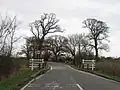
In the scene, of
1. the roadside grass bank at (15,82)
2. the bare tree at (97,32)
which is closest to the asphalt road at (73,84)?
the roadside grass bank at (15,82)

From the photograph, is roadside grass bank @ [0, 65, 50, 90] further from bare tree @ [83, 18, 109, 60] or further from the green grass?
bare tree @ [83, 18, 109, 60]

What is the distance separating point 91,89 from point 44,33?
216ft

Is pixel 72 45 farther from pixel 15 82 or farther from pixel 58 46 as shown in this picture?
pixel 15 82

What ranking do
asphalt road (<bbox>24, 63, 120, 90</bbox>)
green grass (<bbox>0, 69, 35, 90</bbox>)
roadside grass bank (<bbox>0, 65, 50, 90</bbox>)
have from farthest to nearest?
asphalt road (<bbox>24, 63, 120, 90</bbox>) → roadside grass bank (<bbox>0, 65, 50, 90</bbox>) → green grass (<bbox>0, 69, 35, 90</bbox>)

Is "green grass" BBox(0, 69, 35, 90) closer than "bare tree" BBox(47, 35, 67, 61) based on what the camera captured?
Yes

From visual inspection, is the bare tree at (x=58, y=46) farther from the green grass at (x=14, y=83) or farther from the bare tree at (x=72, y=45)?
the green grass at (x=14, y=83)

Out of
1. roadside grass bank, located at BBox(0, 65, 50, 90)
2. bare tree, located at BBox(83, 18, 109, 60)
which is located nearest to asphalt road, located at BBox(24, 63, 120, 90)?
roadside grass bank, located at BBox(0, 65, 50, 90)

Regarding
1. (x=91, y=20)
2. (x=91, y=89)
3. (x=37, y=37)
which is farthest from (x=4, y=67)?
(x=91, y=20)

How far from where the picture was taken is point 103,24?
271ft

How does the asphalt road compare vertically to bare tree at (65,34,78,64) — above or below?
below

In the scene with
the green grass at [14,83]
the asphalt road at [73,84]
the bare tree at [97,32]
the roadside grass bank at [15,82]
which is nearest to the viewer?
the green grass at [14,83]

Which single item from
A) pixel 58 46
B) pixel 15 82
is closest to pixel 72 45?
pixel 58 46

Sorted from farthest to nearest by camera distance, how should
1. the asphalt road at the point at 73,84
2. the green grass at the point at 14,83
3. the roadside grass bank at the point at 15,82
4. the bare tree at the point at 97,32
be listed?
the bare tree at the point at 97,32 < the asphalt road at the point at 73,84 < the roadside grass bank at the point at 15,82 < the green grass at the point at 14,83

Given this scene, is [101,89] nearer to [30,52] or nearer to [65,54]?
[30,52]
